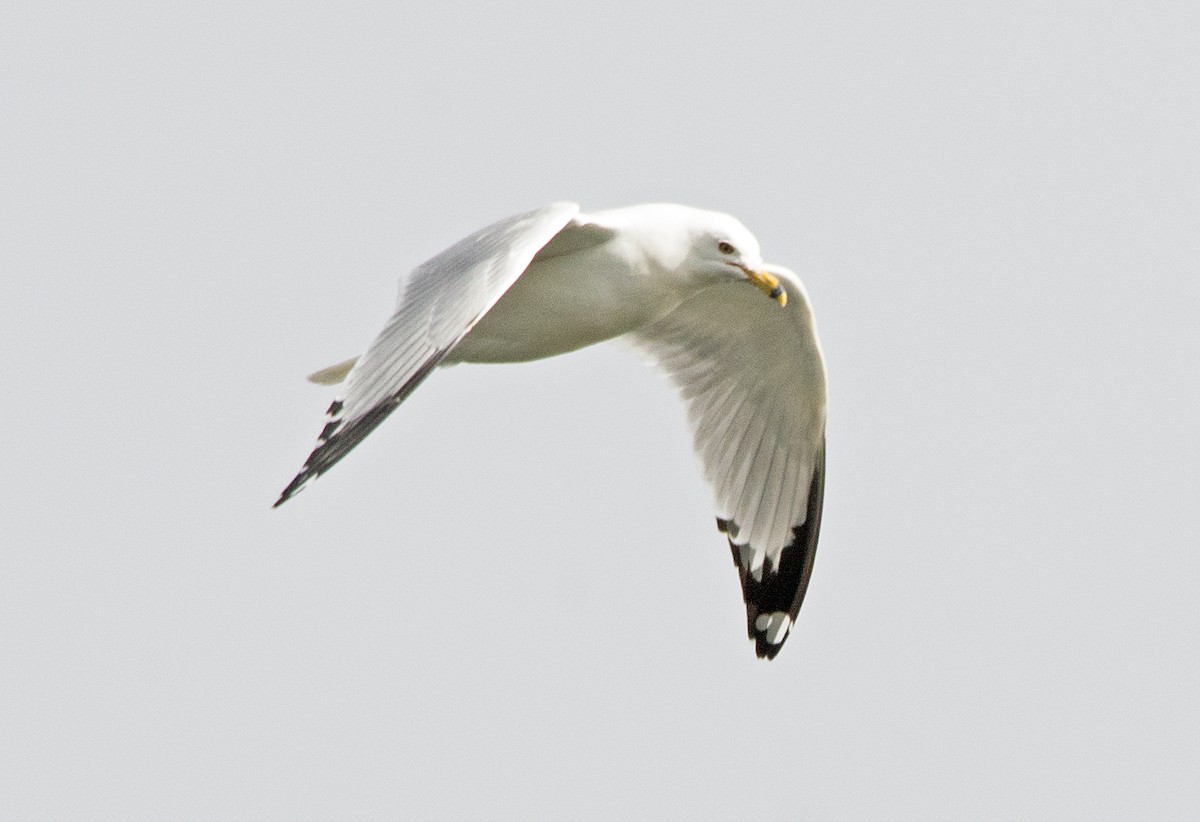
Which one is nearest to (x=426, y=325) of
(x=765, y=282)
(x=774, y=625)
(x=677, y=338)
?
(x=765, y=282)

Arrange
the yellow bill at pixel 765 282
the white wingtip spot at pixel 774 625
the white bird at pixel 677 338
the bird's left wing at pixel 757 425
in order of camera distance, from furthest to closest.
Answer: the white wingtip spot at pixel 774 625 < the bird's left wing at pixel 757 425 < the yellow bill at pixel 765 282 < the white bird at pixel 677 338

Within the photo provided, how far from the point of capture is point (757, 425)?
8969 millimetres

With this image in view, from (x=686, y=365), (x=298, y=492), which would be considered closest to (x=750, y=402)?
(x=686, y=365)

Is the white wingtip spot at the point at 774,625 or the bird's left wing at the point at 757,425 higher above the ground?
the bird's left wing at the point at 757,425

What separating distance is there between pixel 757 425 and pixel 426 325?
2406mm

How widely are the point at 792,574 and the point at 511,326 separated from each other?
2133 mm

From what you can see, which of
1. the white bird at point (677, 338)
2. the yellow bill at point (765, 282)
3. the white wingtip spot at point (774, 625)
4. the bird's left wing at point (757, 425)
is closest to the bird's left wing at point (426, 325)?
the white bird at point (677, 338)

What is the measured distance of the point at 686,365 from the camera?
8992mm

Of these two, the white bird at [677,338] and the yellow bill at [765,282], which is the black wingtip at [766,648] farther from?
the yellow bill at [765,282]

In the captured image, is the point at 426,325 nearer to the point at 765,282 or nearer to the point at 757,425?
the point at 765,282

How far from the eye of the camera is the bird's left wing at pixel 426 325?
6566 millimetres

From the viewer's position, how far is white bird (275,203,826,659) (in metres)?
6.82

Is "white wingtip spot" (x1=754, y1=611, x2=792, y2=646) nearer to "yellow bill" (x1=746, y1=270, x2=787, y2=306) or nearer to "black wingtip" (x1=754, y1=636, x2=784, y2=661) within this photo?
"black wingtip" (x1=754, y1=636, x2=784, y2=661)

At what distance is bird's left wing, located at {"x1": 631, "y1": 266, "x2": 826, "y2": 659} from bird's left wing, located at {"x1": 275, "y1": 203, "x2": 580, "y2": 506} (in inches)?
61.9
